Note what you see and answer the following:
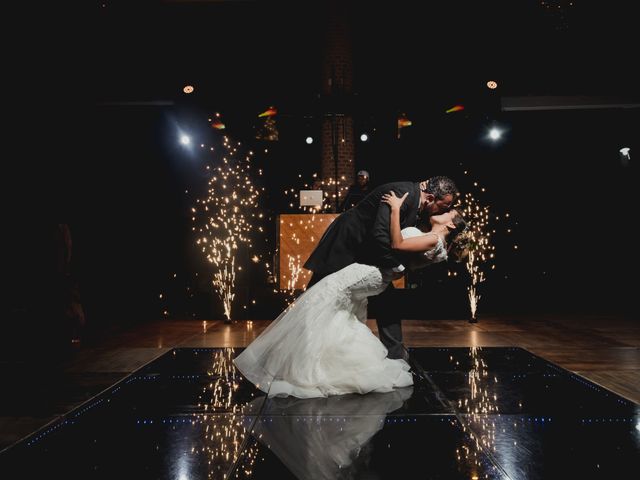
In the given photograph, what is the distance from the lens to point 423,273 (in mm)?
6332

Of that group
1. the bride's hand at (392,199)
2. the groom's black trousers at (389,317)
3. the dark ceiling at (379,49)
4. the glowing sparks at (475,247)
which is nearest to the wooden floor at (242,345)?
the glowing sparks at (475,247)

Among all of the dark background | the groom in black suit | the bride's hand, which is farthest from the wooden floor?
the bride's hand

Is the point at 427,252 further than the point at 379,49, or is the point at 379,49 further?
the point at 379,49

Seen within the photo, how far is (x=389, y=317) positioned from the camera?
304 centimetres

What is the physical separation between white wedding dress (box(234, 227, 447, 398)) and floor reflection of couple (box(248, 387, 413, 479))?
0.30 feet

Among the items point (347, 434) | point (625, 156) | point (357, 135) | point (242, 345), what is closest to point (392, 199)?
→ point (347, 434)

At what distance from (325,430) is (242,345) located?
95.4 inches

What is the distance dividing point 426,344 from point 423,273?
2.14m

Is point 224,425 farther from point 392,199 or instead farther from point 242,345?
point 242,345

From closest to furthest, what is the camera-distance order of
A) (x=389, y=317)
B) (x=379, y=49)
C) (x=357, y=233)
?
(x=357, y=233)
(x=389, y=317)
(x=379, y=49)

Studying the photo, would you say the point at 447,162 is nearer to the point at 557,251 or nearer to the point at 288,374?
the point at 557,251

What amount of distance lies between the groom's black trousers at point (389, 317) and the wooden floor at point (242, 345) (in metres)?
1.37

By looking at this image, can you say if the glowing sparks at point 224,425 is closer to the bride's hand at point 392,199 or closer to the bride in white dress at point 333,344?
the bride in white dress at point 333,344

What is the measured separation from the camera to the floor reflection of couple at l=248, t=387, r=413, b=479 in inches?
67.8
